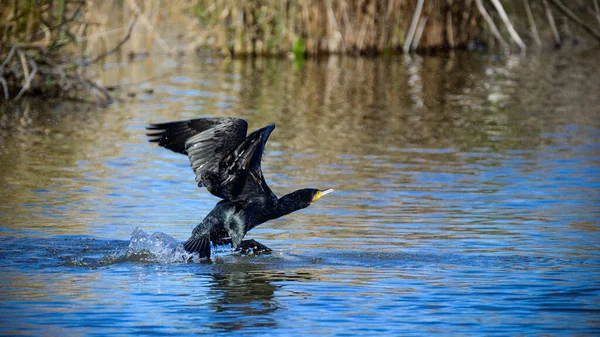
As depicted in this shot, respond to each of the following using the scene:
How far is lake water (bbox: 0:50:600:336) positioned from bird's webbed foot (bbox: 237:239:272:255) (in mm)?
104

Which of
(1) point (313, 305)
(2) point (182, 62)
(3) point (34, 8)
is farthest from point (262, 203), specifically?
(2) point (182, 62)

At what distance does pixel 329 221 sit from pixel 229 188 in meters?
1.37

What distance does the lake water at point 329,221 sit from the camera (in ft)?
19.7

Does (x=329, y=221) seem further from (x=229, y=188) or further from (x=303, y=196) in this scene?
(x=229, y=188)

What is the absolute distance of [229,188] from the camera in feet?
24.9

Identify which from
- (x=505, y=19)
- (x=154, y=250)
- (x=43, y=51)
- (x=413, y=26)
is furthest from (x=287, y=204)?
(x=413, y=26)

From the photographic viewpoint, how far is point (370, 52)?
73.0 feet

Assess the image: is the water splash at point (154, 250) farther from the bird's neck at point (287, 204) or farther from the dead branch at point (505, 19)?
the dead branch at point (505, 19)

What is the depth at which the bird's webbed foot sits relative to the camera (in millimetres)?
7570

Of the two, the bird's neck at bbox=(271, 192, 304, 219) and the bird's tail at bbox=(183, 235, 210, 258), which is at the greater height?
the bird's neck at bbox=(271, 192, 304, 219)

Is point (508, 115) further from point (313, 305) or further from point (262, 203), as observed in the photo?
point (313, 305)

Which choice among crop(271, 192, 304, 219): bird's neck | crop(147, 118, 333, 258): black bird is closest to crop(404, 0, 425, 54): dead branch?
crop(147, 118, 333, 258): black bird

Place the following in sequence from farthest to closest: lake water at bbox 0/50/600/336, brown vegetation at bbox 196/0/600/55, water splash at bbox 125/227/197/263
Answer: brown vegetation at bbox 196/0/600/55 → water splash at bbox 125/227/197/263 → lake water at bbox 0/50/600/336

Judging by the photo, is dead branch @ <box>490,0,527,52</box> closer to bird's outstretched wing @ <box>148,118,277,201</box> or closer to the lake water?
the lake water
